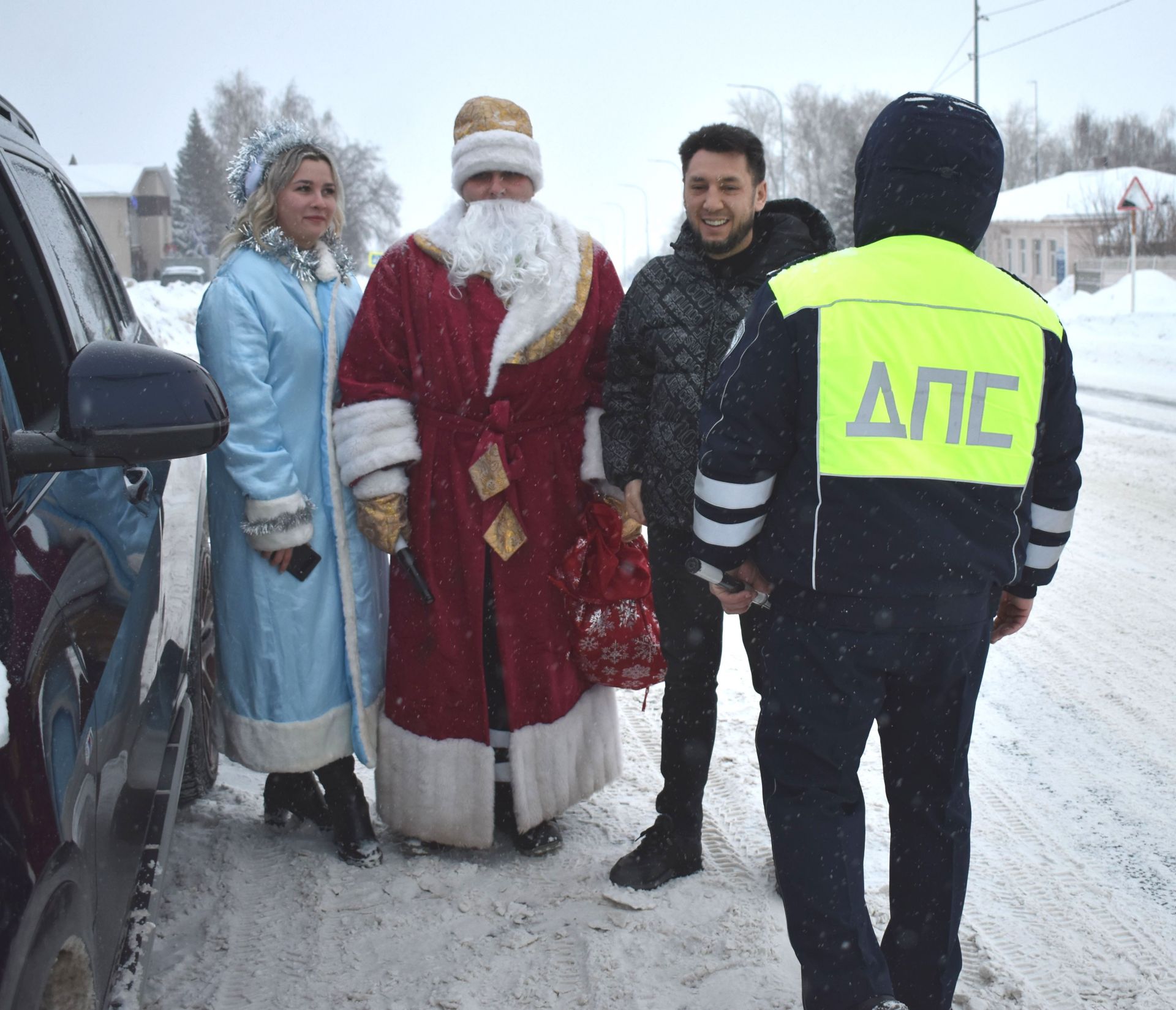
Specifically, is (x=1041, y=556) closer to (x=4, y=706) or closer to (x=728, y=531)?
(x=728, y=531)

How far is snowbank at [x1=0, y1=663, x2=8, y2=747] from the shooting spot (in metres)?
1.34

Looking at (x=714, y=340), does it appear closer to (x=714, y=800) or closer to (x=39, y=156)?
(x=714, y=800)

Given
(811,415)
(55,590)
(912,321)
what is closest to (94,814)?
(55,590)

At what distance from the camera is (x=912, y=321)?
2.08 m

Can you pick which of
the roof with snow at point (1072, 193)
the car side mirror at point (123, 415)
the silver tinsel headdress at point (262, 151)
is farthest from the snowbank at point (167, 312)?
the roof with snow at point (1072, 193)

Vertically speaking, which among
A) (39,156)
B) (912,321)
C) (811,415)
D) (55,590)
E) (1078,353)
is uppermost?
(39,156)

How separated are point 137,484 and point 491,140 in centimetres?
149

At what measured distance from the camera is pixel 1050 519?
2.45 m

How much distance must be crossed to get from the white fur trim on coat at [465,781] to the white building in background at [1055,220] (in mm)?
43351

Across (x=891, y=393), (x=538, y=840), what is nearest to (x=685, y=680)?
(x=538, y=840)

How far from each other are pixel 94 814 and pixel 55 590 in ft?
1.15

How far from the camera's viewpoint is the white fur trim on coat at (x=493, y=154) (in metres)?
3.25

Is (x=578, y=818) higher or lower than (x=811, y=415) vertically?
lower

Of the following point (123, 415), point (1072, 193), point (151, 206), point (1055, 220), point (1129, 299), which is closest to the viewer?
point (123, 415)
